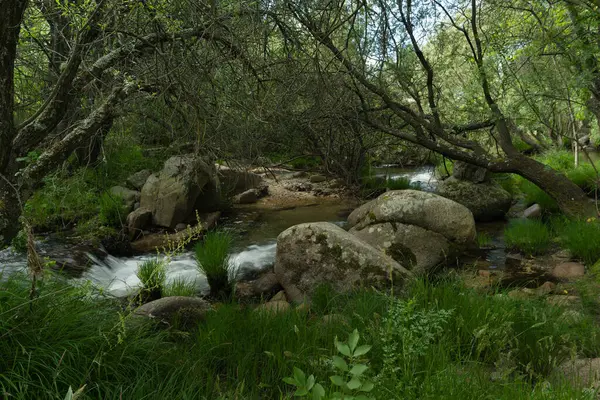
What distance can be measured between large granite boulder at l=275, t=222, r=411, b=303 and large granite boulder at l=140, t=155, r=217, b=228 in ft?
12.4

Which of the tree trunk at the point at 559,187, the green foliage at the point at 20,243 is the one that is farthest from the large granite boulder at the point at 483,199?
the green foliage at the point at 20,243

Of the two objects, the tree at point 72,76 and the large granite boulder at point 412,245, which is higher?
the tree at point 72,76

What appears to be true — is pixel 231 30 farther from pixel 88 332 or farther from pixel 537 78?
pixel 537 78

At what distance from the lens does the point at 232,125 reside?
176 inches

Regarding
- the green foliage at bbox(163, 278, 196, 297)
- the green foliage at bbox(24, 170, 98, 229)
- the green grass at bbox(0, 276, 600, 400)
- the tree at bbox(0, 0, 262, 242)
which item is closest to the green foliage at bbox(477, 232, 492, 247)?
the green grass at bbox(0, 276, 600, 400)

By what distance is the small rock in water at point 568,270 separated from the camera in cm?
630

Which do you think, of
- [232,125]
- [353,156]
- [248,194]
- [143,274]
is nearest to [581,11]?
[353,156]

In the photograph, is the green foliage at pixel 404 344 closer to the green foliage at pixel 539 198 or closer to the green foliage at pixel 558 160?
the green foliage at pixel 539 198

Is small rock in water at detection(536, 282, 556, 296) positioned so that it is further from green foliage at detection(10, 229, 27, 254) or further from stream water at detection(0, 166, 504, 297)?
green foliage at detection(10, 229, 27, 254)

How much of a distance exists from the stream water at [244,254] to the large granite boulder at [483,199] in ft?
2.12

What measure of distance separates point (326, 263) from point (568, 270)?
3627 mm

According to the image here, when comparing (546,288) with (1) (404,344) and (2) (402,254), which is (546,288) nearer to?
(2) (402,254)

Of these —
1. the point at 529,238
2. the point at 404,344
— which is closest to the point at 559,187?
the point at 529,238

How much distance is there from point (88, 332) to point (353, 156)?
8.54 m
